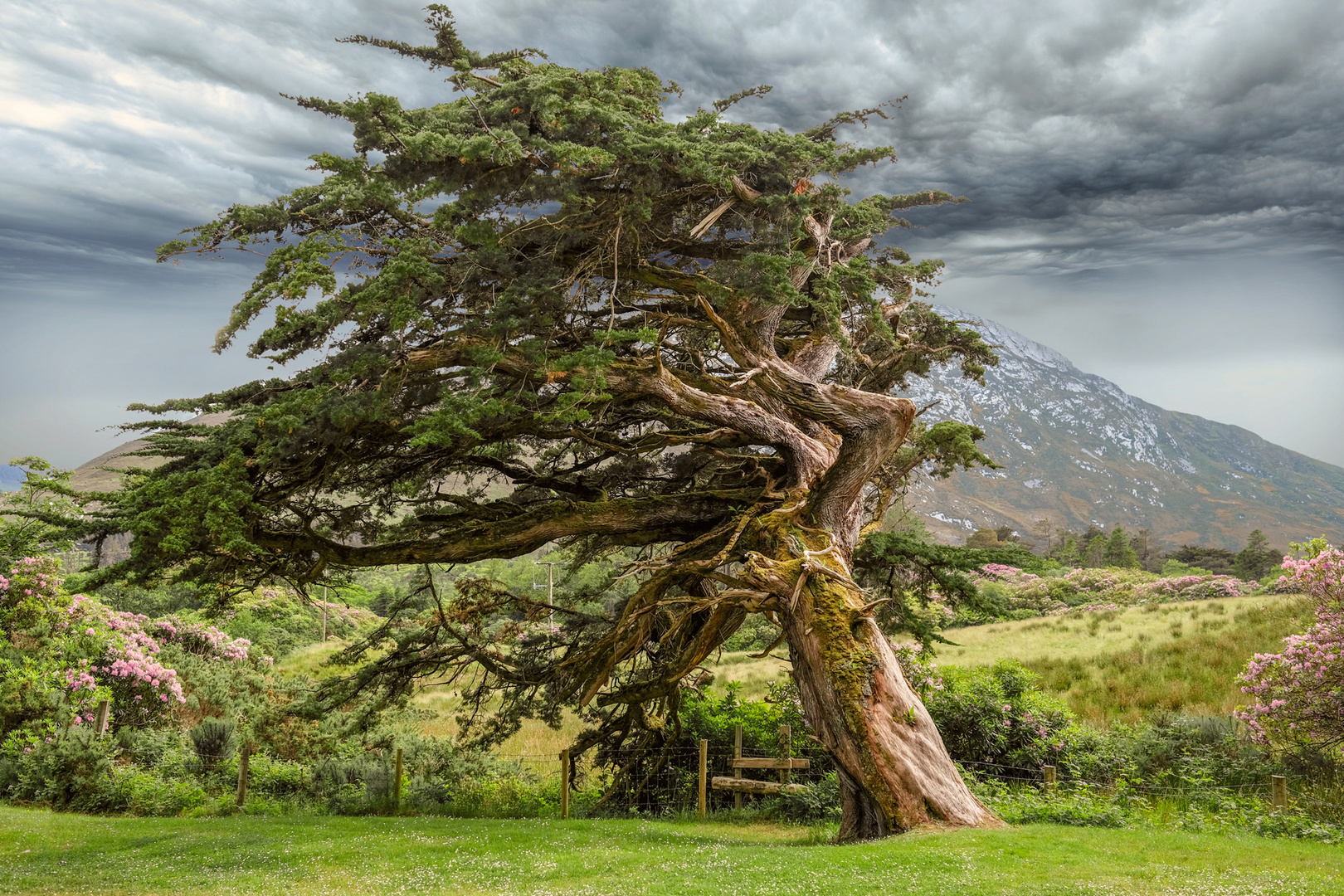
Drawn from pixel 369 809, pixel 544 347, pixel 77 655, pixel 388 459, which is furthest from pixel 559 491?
pixel 77 655

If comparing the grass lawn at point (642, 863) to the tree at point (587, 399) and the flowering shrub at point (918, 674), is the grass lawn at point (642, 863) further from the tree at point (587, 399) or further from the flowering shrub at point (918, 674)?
the flowering shrub at point (918, 674)

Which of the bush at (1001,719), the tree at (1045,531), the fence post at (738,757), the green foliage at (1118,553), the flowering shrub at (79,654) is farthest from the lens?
the tree at (1045,531)

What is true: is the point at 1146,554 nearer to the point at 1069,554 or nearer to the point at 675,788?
the point at 1069,554

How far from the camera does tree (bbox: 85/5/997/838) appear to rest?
27.6ft

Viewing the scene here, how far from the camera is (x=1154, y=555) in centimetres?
7181

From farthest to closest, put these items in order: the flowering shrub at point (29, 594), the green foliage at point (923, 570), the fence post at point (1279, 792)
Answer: the flowering shrub at point (29, 594) < the green foliage at point (923, 570) < the fence post at point (1279, 792)

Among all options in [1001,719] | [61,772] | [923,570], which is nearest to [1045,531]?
[1001,719]

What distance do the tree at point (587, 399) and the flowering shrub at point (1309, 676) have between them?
5.75 meters

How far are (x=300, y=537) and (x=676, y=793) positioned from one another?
8306 millimetres

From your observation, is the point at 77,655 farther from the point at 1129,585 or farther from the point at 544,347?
the point at 1129,585

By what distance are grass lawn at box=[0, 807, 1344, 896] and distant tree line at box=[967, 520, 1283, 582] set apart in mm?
41589

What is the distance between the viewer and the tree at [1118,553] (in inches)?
2397

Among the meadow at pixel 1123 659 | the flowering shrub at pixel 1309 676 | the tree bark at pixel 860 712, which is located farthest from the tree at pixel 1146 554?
the tree bark at pixel 860 712

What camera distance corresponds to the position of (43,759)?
1545 cm
